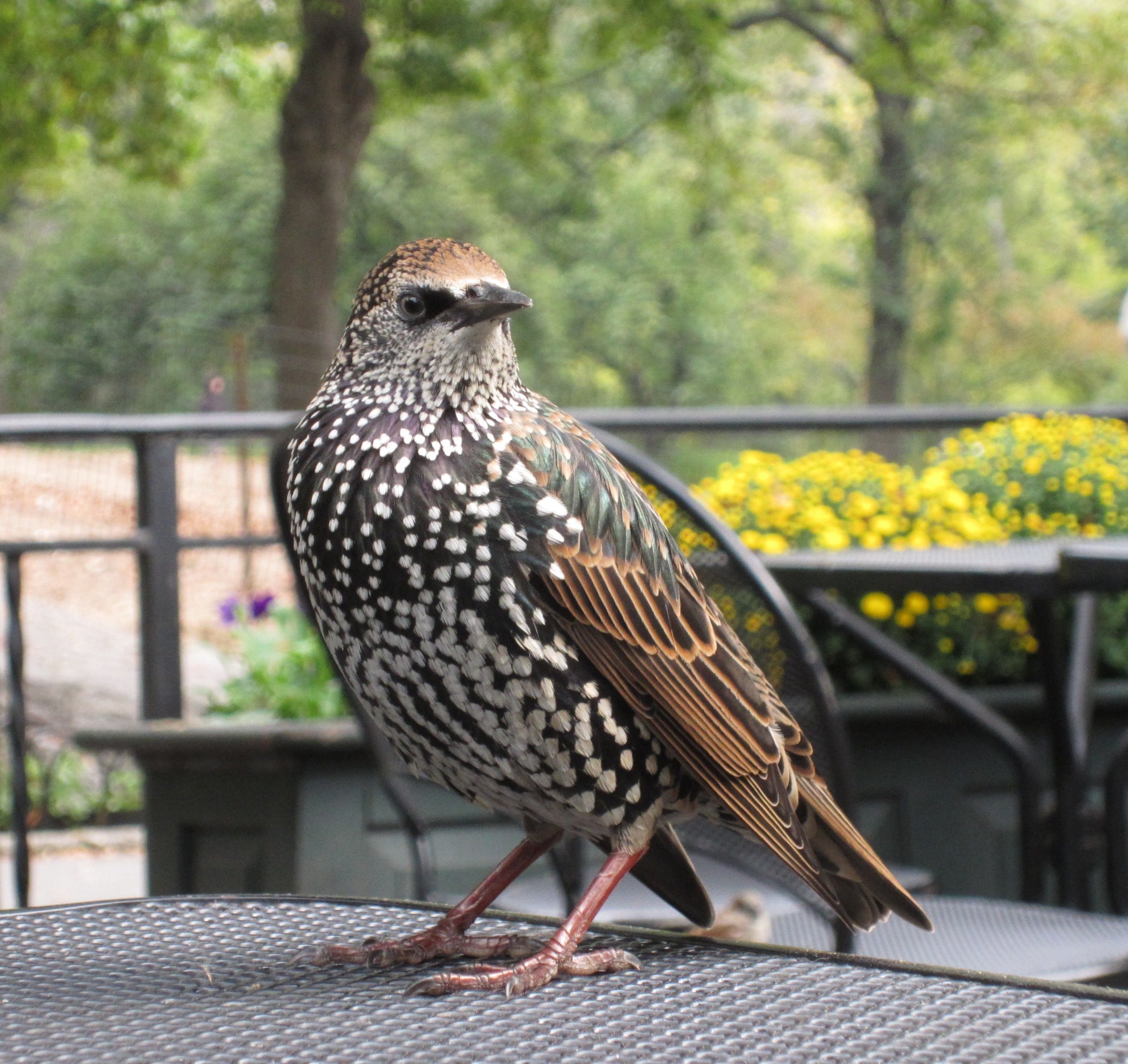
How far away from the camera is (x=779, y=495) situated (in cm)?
429

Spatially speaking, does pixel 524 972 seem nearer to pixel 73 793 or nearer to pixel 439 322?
pixel 439 322

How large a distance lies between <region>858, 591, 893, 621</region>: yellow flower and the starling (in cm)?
257

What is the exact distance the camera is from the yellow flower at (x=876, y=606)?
3998 mm

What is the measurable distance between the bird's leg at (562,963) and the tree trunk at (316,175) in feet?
33.9

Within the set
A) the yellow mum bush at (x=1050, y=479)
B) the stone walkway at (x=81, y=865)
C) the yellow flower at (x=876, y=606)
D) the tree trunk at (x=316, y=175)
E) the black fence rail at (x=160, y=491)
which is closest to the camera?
the black fence rail at (x=160, y=491)

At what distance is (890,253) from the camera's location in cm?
2741

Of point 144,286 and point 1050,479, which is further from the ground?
point 144,286

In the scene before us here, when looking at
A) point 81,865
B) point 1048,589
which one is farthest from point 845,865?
point 81,865

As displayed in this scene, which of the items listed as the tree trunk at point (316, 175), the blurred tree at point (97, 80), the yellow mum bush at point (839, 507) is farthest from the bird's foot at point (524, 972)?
the blurred tree at point (97, 80)

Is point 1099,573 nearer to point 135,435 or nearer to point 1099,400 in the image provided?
point 135,435

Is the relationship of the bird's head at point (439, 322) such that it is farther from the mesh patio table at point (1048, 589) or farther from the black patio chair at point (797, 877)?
the mesh patio table at point (1048, 589)

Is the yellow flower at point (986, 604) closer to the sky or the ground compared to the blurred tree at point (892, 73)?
closer to the ground

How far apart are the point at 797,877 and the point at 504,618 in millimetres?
805

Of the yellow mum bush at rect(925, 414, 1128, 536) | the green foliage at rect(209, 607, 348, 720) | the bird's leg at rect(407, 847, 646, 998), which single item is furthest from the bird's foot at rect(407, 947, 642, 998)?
the yellow mum bush at rect(925, 414, 1128, 536)
